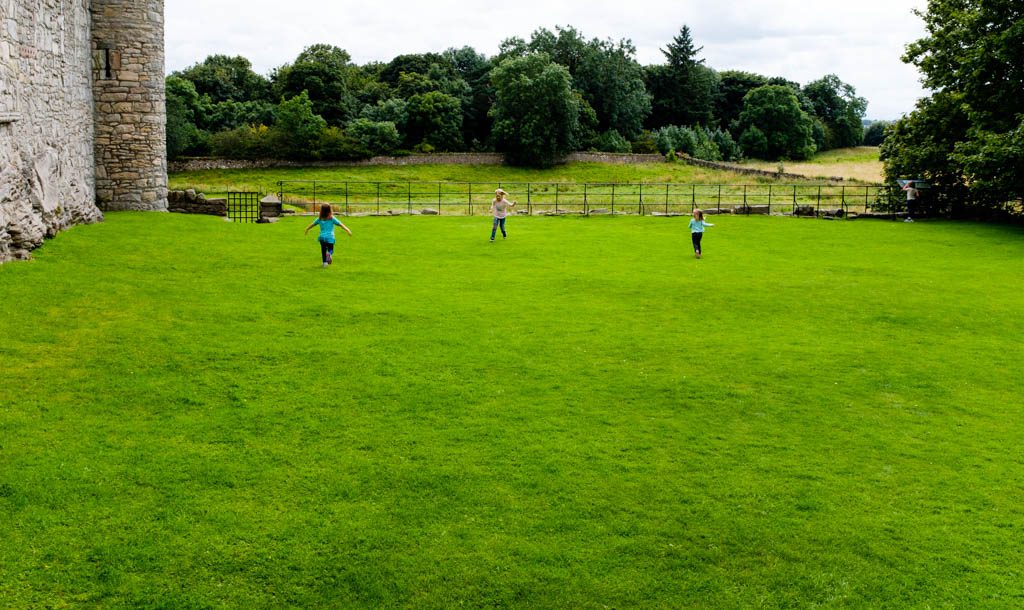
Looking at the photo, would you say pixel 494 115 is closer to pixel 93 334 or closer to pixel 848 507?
pixel 93 334

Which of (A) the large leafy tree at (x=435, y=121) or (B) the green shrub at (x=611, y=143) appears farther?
(B) the green shrub at (x=611, y=143)

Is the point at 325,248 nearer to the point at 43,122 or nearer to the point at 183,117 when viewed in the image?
the point at 43,122

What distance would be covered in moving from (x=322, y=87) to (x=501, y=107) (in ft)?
50.6

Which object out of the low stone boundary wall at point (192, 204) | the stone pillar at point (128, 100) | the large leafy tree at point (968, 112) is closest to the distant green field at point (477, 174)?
the large leafy tree at point (968, 112)

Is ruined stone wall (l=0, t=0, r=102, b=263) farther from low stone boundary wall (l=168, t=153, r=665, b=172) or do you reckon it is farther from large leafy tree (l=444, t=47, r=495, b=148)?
large leafy tree (l=444, t=47, r=495, b=148)

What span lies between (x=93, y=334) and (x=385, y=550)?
7.76 meters

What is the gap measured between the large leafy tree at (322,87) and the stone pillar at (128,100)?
1928 inches

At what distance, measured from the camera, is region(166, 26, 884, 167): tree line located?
70.9 meters

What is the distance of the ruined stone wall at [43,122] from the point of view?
56.5ft

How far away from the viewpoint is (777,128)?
9425 centimetres

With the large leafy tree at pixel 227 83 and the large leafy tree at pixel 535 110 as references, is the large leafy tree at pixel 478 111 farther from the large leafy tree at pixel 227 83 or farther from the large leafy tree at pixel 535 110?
the large leafy tree at pixel 227 83

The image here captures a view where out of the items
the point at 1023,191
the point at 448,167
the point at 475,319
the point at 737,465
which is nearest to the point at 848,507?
the point at 737,465

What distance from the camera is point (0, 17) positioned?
55.1 ft

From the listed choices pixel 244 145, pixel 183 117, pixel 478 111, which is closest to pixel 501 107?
pixel 478 111
